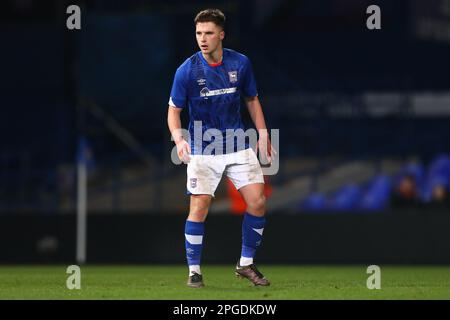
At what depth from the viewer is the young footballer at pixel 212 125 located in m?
8.55

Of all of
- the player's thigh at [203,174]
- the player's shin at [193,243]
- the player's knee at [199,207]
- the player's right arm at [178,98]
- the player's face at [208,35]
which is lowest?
the player's shin at [193,243]

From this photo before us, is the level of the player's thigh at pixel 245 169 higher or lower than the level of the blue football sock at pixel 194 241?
higher

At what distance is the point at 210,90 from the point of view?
28.1ft

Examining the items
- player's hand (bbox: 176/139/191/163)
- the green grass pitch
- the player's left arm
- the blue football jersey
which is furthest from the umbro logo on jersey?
the green grass pitch

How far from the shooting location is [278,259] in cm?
1446

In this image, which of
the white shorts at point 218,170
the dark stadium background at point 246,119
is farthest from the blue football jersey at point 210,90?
the dark stadium background at point 246,119

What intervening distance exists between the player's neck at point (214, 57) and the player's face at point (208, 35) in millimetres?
60

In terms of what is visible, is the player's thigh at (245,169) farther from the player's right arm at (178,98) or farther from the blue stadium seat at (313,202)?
the blue stadium seat at (313,202)

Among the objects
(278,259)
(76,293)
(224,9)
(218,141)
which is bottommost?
(278,259)

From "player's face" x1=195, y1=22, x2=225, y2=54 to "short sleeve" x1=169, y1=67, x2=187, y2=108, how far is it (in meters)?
0.24

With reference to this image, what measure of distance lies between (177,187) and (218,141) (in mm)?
7929

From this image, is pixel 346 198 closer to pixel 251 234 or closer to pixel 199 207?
pixel 251 234

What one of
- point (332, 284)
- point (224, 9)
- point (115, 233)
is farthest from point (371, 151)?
point (332, 284)

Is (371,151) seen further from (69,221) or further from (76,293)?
(76,293)
